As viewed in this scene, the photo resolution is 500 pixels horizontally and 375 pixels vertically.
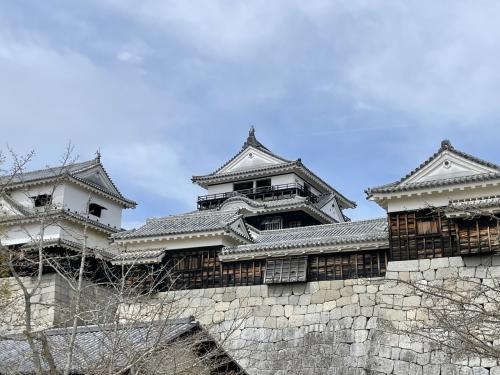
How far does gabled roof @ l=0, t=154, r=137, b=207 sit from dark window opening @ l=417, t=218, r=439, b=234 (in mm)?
13743

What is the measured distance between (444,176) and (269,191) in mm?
13615

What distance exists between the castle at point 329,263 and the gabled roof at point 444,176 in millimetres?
28

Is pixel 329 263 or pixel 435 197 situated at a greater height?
pixel 435 197

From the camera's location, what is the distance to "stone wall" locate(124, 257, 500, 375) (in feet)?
53.0

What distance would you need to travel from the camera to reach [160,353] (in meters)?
8.11

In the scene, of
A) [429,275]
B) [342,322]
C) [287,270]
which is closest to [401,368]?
[342,322]

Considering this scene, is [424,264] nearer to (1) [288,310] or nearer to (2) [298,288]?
(2) [298,288]

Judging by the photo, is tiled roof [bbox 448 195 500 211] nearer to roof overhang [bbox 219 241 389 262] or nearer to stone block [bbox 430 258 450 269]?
stone block [bbox 430 258 450 269]

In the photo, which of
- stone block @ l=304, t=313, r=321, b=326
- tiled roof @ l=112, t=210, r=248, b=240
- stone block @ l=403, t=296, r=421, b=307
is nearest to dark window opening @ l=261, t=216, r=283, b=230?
tiled roof @ l=112, t=210, r=248, b=240

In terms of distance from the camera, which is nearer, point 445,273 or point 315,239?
point 445,273

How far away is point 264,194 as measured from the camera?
100ft

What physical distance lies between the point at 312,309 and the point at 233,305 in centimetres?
260

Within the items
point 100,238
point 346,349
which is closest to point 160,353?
Answer: point 346,349

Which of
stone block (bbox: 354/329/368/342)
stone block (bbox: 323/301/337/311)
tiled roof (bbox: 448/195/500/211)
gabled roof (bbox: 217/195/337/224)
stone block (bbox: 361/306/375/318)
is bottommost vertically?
stone block (bbox: 354/329/368/342)
